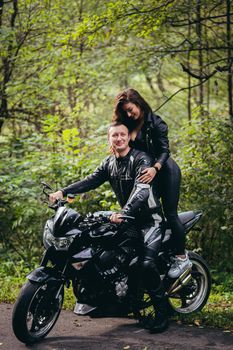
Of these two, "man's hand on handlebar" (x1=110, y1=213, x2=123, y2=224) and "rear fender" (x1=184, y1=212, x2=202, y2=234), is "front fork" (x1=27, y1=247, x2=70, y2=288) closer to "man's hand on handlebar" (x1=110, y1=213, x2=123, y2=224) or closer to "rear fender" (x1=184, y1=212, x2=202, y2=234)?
"man's hand on handlebar" (x1=110, y1=213, x2=123, y2=224)

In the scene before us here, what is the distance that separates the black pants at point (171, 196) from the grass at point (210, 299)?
0.77m

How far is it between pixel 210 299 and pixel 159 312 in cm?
186

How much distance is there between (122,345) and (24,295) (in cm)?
100

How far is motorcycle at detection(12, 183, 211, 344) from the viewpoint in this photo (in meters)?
4.88

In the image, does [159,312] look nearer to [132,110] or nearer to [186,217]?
[186,217]

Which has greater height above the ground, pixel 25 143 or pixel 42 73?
pixel 42 73

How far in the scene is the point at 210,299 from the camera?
695 cm

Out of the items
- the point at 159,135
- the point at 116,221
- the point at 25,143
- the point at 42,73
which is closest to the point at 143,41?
the point at 42,73

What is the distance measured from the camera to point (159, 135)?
18.3 ft

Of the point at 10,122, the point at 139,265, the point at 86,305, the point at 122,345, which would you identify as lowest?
the point at 122,345

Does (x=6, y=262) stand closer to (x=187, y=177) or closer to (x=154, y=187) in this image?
(x=187, y=177)

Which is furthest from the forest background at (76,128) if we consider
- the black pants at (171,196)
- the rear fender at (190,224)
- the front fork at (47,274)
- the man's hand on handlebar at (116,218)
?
the front fork at (47,274)

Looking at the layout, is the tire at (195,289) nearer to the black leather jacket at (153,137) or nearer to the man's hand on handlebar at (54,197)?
the black leather jacket at (153,137)

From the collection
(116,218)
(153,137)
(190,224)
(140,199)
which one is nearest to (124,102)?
(153,137)
